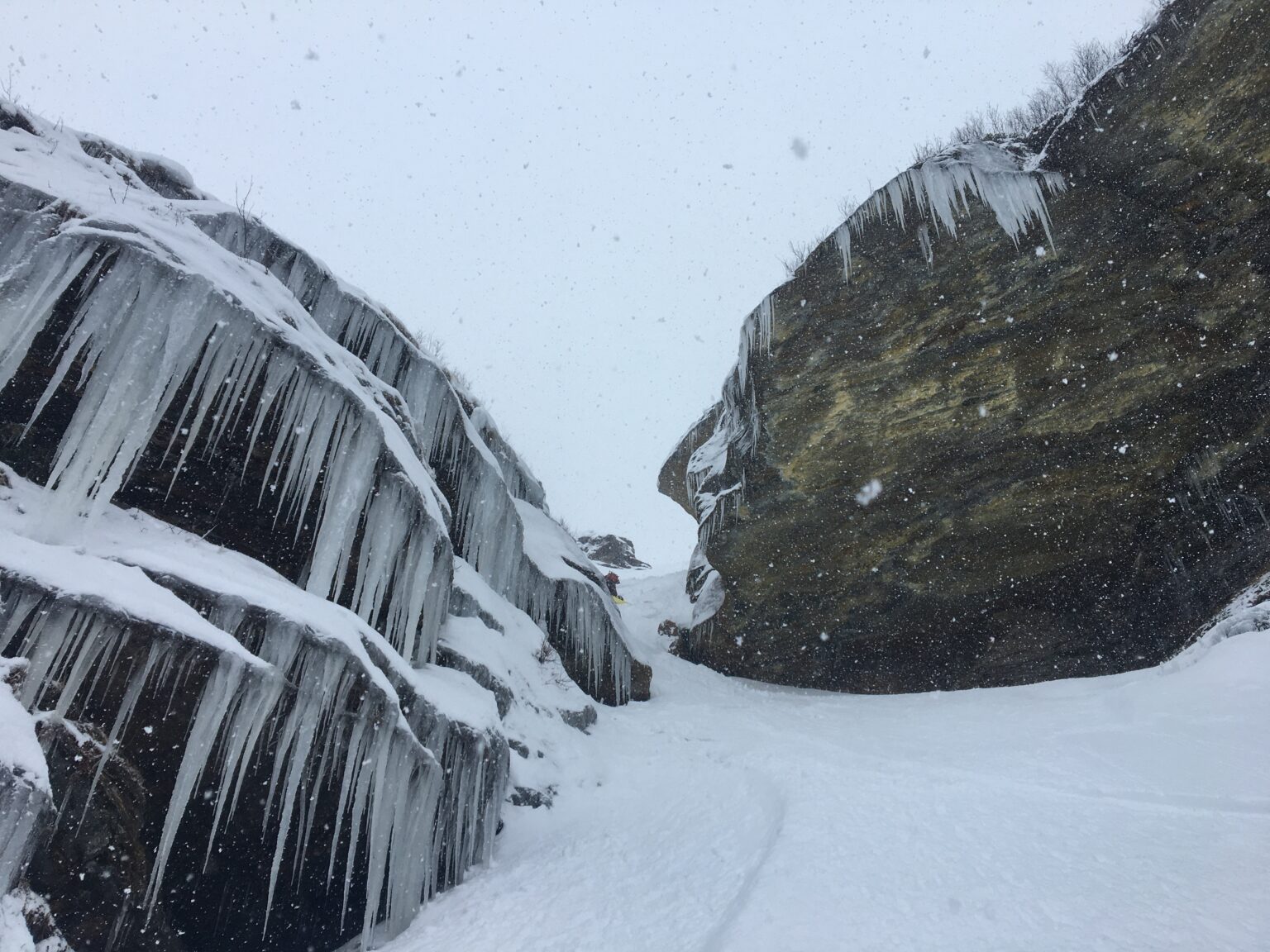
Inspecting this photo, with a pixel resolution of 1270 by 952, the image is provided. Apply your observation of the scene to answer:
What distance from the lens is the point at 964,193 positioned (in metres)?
7.36

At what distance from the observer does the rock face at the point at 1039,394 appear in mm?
6652

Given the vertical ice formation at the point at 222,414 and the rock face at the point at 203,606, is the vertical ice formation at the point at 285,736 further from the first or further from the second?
the vertical ice formation at the point at 222,414

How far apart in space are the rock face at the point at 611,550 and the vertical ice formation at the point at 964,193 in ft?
75.2

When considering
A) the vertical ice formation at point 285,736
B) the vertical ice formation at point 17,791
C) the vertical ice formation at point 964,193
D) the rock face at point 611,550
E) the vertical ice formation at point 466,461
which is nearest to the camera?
the vertical ice formation at point 17,791

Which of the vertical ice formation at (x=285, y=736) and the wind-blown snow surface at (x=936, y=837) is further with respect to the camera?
the vertical ice formation at (x=285, y=736)

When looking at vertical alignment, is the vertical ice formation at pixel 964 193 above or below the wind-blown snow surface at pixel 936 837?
above

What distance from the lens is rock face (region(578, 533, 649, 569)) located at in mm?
29359

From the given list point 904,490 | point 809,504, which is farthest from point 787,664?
point 904,490

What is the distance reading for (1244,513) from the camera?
301 inches

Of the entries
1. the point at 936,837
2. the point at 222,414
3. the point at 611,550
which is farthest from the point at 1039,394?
the point at 611,550

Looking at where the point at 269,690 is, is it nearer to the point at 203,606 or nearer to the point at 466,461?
the point at 203,606

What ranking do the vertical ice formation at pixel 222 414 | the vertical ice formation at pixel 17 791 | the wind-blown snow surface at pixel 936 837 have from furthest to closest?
the vertical ice formation at pixel 222 414, the wind-blown snow surface at pixel 936 837, the vertical ice formation at pixel 17 791

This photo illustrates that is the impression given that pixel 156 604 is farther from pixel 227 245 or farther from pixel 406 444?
pixel 227 245

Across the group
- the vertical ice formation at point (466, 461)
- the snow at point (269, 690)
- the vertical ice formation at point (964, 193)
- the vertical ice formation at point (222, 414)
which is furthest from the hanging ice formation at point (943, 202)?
the snow at point (269, 690)
